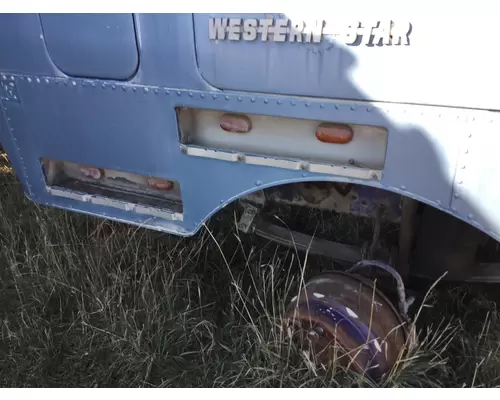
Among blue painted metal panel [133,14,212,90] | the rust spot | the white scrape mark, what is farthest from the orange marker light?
the white scrape mark

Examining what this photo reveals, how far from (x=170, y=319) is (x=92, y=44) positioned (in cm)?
132

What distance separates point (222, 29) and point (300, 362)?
1379mm

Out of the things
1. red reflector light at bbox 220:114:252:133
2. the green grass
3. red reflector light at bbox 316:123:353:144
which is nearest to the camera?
red reflector light at bbox 316:123:353:144

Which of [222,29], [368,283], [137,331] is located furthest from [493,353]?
[222,29]

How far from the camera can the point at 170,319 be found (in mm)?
2492

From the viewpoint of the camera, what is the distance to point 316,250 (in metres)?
2.62

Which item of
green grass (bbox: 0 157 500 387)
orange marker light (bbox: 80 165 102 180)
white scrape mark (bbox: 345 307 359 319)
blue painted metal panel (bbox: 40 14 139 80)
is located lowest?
green grass (bbox: 0 157 500 387)

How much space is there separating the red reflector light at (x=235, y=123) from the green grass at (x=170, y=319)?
1.90ft

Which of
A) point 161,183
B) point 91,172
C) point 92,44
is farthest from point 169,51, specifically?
point 91,172

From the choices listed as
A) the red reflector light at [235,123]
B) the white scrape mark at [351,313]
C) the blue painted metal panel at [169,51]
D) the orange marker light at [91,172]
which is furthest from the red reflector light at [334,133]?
the orange marker light at [91,172]

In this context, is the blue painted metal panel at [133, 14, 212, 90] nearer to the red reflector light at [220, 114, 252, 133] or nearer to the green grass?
the red reflector light at [220, 114, 252, 133]

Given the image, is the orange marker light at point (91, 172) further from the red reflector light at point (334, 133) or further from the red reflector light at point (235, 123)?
the red reflector light at point (334, 133)

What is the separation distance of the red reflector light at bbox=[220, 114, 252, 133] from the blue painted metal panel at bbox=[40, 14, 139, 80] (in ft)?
1.33

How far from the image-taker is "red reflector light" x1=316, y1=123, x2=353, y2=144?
1.75m
